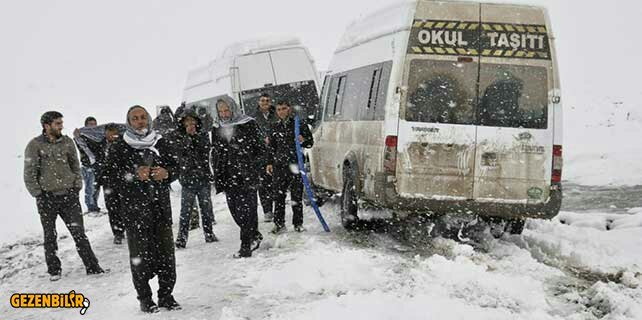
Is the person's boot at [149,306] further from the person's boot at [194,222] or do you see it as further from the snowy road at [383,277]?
the person's boot at [194,222]

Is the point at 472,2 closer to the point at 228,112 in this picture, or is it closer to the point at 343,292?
the point at 228,112

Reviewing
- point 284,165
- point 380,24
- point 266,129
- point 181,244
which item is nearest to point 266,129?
point 266,129

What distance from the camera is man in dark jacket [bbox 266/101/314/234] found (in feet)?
31.9

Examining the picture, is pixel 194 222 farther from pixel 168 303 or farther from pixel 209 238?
pixel 168 303

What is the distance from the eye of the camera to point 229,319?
5.80 meters

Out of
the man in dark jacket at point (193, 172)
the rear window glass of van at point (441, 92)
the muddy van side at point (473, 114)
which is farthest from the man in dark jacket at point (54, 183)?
the rear window glass of van at point (441, 92)

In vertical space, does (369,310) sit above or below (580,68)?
below

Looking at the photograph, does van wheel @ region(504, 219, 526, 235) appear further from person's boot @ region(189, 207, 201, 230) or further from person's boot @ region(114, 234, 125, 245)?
person's boot @ region(114, 234, 125, 245)

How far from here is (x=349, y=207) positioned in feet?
31.8

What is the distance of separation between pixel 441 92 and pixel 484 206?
1.44 m

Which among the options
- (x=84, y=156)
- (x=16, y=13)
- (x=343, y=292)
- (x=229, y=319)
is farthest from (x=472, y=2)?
(x=16, y=13)

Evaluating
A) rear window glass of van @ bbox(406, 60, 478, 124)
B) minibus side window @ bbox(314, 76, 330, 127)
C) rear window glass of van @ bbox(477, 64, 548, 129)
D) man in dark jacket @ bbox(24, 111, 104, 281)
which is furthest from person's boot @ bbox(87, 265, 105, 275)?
rear window glass of van @ bbox(477, 64, 548, 129)

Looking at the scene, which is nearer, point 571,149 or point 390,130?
point 390,130

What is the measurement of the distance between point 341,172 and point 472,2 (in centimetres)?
308
